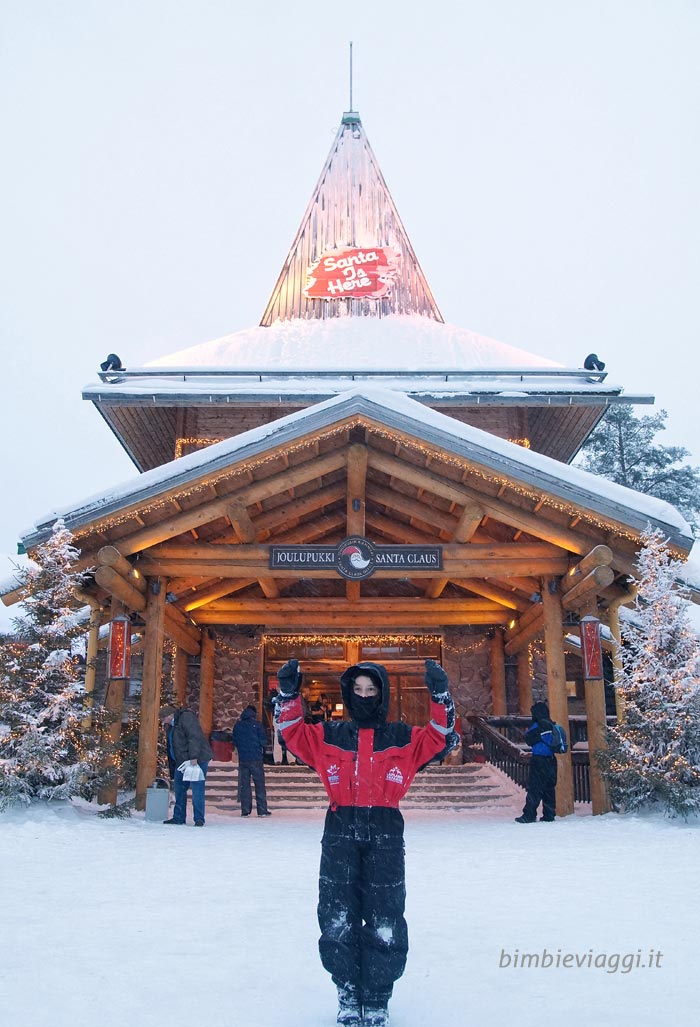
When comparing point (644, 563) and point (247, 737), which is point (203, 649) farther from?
point (644, 563)

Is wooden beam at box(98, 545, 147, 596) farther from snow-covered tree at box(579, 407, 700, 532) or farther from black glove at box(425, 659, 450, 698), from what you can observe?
snow-covered tree at box(579, 407, 700, 532)

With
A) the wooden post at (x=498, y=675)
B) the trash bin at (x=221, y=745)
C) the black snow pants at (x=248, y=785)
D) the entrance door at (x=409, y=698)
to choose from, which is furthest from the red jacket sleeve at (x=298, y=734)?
the entrance door at (x=409, y=698)

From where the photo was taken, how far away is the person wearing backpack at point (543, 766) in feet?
35.3

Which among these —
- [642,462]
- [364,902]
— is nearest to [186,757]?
[364,902]

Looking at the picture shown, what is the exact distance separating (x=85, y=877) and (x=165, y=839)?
2217mm

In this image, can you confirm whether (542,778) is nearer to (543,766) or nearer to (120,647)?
(543,766)

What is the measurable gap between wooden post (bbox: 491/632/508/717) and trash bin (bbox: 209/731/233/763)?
528 centimetres

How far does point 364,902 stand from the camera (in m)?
3.91

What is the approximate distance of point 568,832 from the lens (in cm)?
922

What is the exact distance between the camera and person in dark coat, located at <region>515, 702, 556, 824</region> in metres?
10.8

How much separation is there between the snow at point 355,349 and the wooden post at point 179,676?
599cm

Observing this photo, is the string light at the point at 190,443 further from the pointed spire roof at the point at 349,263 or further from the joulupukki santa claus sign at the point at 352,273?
the joulupukki santa claus sign at the point at 352,273

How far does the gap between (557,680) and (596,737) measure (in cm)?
101

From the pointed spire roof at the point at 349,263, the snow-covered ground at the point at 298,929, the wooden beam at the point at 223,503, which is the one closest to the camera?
the snow-covered ground at the point at 298,929
